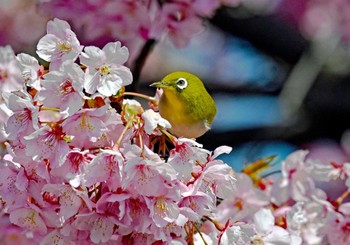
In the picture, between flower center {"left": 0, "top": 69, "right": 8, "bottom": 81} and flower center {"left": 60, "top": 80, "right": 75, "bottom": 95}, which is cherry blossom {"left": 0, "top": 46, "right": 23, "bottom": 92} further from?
flower center {"left": 60, "top": 80, "right": 75, "bottom": 95}

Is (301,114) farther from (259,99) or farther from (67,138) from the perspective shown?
(67,138)

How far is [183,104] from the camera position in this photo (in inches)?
62.5

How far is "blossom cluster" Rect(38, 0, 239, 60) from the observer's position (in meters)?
2.61

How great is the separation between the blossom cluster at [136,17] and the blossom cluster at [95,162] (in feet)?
3.54

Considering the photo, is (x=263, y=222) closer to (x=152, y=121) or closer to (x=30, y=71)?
(x=152, y=121)

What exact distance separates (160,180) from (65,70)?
0.80 ft

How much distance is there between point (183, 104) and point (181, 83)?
40 millimetres

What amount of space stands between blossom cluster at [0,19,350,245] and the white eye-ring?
95 millimetres

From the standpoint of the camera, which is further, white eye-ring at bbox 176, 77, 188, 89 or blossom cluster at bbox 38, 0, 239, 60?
blossom cluster at bbox 38, 0, 239, 60

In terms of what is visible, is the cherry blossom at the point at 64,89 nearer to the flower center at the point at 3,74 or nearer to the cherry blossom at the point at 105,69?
the cherry blossom at the point at 105,69

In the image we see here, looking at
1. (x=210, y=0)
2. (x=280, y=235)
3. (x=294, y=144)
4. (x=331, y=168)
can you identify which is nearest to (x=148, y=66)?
(x=294, y=144)

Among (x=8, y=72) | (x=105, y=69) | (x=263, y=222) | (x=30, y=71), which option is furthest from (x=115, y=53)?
(x=263, y=222)

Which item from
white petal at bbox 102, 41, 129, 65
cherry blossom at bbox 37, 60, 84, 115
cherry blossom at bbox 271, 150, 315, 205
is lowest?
cherry blossom at bbox 271, 150, 315, 205

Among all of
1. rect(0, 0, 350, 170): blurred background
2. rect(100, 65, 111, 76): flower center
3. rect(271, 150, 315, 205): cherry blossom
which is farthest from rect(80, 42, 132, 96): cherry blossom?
rect(0, 0, 350, 170): blurred background
